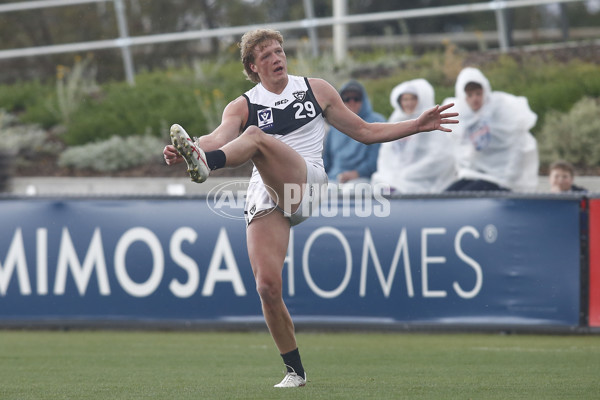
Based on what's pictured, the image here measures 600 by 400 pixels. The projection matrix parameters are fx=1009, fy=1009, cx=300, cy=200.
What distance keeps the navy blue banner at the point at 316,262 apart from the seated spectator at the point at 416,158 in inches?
53.2

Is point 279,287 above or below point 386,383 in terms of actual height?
above

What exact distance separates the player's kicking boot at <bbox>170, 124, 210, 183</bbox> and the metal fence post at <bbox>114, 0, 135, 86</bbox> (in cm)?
1259

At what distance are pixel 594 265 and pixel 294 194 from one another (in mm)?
4826

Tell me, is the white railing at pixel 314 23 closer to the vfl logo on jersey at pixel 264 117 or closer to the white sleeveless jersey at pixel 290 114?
the white sleeveless jersey at pixel 290 114

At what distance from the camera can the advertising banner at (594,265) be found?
10500 millimetres

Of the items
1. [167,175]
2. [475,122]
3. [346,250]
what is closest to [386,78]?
[167,175]

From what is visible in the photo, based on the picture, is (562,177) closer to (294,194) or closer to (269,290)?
(294,194)

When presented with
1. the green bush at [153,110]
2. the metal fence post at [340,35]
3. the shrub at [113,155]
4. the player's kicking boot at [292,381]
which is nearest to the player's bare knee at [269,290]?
the player's kicking boot at [292,381]

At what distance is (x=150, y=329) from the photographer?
1154 cm

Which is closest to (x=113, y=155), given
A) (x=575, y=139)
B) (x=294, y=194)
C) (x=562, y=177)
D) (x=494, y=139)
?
(x=494, y=139)

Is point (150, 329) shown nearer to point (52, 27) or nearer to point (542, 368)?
point (542, 368)

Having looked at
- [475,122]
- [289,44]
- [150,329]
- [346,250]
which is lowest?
[150,329]

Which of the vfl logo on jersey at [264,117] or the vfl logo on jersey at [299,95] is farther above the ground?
the vfl logo on jersey at [299,95]

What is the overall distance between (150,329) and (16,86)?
981 centimetres
